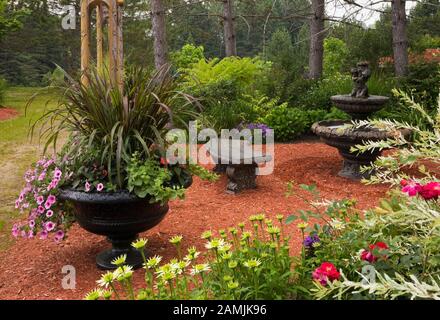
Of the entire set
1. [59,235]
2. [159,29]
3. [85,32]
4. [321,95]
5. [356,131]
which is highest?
[159,29]

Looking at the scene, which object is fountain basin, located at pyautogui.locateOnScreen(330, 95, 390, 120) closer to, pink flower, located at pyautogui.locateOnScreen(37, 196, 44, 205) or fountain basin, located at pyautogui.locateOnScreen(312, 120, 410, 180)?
fountain basin, located at pyautogui.locateOnScreen(312, 120, 410, 180)

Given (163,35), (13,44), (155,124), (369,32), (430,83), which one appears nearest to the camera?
(155,124)

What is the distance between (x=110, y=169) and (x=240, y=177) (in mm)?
2374

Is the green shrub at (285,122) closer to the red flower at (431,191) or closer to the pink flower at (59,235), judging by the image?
the pink flower at (59,235)

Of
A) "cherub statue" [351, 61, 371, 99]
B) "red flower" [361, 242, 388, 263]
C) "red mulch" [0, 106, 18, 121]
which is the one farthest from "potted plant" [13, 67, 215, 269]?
"red mulch" [0, 106, 18, 121]

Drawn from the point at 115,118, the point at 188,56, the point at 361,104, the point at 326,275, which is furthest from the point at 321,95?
the point at 188,56

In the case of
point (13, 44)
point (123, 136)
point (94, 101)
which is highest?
point (13, 44)

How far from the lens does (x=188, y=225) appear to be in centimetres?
444

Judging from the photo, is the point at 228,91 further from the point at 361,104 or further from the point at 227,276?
the point at 227,276

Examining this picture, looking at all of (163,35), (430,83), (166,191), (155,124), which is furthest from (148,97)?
(163,35)

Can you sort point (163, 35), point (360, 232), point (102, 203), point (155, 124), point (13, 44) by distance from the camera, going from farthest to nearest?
point (13, 44) < point (163, 35) < point (155, 124) < point (102, 203) < point (360, 232)

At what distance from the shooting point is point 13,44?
2164 centimetres
